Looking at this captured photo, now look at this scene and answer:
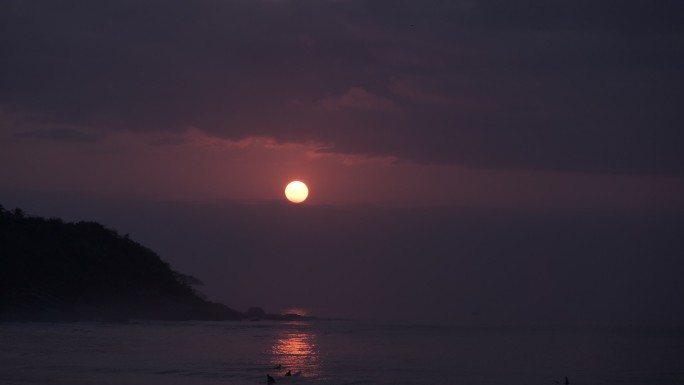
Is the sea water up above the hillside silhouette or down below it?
below

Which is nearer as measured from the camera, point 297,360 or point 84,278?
point 297,360

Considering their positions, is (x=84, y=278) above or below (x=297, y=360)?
above

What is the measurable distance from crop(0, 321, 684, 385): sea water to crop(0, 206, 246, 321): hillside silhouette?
15865 mm

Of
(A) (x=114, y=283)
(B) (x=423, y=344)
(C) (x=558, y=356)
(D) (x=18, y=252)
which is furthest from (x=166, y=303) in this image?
(C) (x=558, y=356)

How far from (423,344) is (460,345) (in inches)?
149

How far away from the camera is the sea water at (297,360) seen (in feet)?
132

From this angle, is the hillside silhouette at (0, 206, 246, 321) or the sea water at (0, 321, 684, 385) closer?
the sea water at (0, 321, 684, 385)

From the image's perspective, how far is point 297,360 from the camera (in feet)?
168

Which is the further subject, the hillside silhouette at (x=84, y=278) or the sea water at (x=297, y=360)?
the hillside silhouette at (x=84, y=278)

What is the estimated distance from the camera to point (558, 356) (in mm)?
64438

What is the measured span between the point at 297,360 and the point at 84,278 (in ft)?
180

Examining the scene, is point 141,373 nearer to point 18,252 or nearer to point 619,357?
point 619,357

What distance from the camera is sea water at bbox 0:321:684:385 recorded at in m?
40.1

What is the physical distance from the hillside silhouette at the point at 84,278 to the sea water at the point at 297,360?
15865 millimetres
